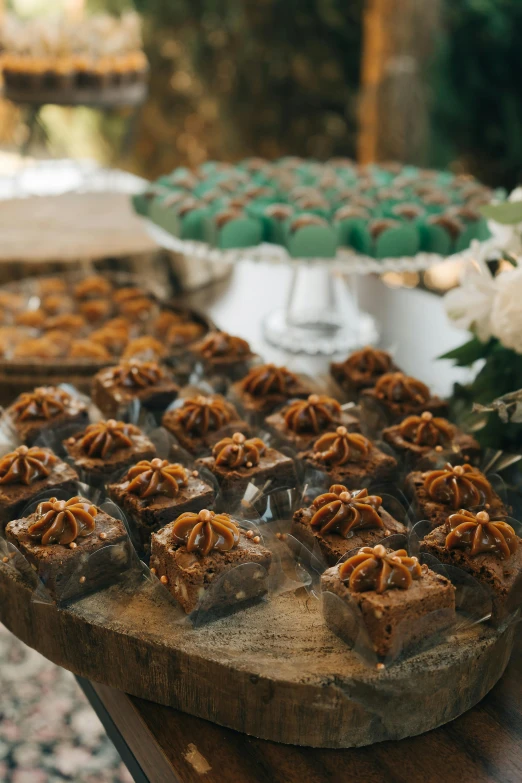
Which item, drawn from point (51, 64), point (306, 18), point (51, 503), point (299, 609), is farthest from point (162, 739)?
point (306, 18)

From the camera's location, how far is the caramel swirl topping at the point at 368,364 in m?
2.07

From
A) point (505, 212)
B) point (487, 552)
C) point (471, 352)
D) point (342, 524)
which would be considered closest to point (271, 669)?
point (342, 524)

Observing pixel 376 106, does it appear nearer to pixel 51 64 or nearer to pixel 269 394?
pixel 51 64

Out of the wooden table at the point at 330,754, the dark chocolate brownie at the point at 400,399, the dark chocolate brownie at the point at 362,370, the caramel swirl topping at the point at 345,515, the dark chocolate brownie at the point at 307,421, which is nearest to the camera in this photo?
the wooden table at the point at 330,754

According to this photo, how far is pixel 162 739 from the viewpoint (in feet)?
4.19

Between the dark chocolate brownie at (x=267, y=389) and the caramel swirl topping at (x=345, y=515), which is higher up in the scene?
the caramel swirl topping at (x=345, y=515)

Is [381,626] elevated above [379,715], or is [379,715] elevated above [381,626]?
[381,626]

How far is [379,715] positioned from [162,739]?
334 millimetres

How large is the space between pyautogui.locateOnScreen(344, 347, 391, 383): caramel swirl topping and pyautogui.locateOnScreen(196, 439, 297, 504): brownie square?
48 centimetres

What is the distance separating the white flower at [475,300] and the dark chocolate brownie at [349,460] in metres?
0.37

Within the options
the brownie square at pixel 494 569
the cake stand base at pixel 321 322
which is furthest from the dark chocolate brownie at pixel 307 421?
the cake stand base at pixel 321 322

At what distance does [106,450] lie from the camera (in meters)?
1.67

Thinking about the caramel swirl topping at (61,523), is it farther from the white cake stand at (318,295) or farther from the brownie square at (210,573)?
the white cake stand at (318,295)

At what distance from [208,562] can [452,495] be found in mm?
465
